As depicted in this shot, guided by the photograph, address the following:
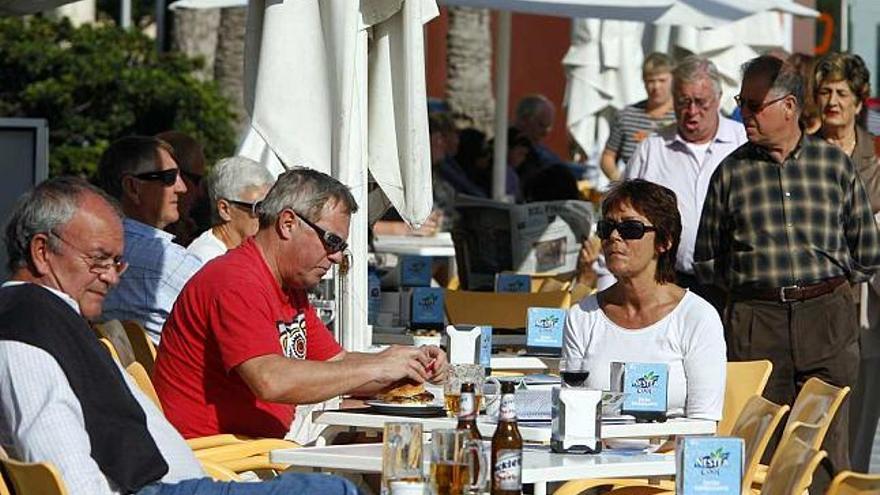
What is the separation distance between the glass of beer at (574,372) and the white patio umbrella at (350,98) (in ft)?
3.45

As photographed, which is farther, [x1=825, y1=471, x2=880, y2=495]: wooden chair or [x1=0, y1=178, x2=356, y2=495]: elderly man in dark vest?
[x1=825, y1=471, x2=880, y2=495]: wooden chair

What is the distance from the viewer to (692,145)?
31.4 feet

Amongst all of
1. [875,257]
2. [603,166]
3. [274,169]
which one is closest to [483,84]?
[603,166]

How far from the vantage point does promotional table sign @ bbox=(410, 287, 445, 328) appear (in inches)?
336

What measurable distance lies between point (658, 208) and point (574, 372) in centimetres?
83

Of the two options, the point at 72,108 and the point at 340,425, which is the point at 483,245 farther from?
the point at 72,108

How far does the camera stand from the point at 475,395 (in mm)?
5109

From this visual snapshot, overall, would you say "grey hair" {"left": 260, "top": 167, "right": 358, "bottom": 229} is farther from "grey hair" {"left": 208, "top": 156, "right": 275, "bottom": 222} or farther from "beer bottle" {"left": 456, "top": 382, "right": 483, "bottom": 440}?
"grey hair" {"left": 208, "top": 156, "right": 275, "bottom": 222}

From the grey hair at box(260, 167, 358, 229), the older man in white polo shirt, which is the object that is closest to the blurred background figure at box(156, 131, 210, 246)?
the older man in white polo shirt

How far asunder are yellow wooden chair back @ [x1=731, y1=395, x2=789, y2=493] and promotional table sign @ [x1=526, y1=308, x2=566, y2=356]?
4.58 feet

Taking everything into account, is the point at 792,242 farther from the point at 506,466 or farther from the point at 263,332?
the point at 506,466

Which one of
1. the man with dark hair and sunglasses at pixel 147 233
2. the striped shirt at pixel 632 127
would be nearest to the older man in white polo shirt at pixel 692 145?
the striped shirt at pixel 632 127

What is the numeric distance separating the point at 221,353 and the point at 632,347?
1413 mm

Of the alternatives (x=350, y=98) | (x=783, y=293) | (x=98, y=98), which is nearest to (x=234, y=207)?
(x=350, y=98)
